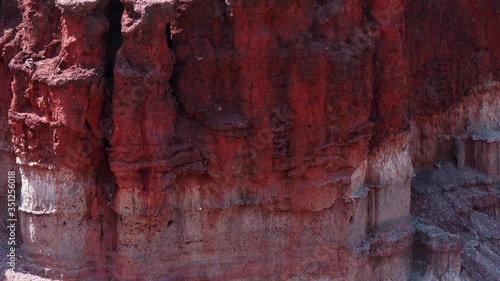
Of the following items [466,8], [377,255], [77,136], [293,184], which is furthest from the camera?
[466,8]

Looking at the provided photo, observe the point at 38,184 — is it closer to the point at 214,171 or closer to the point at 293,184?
the point at 214,171

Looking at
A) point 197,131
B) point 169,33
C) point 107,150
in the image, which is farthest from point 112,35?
point 197,131

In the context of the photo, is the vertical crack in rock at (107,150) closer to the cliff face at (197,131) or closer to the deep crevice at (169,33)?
the cliff face at (197,131)

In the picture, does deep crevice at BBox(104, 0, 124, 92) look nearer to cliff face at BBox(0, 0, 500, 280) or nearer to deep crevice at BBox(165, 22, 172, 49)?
cliff face at BBox(0, 0, 500, 280)

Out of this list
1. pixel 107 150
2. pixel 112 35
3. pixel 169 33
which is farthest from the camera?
pixel 169 33

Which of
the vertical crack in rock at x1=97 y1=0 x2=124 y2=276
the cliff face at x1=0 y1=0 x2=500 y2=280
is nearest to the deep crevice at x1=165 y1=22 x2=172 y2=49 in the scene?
the cliff face at x1=0 y1=0 x2=500 y2=280

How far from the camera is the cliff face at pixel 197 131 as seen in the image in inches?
431

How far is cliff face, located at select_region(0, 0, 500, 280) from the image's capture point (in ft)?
35.9

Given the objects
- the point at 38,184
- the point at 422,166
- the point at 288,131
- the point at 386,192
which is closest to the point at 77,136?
the point at 38,184

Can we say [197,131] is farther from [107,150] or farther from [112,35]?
[112,35]

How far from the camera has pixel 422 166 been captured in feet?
50.4

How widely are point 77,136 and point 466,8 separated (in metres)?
7.62

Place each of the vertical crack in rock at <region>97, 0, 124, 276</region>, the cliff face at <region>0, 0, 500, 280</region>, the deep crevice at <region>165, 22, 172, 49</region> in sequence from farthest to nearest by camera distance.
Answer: the deep crevice at <region>165, 22, 172, 49</region>
the vertical crack in rock at <region>97, 0, 124, 276</region>
the cliff face at <region>0, 0, 500, 280</region>

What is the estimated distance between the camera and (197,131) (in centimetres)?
1155
